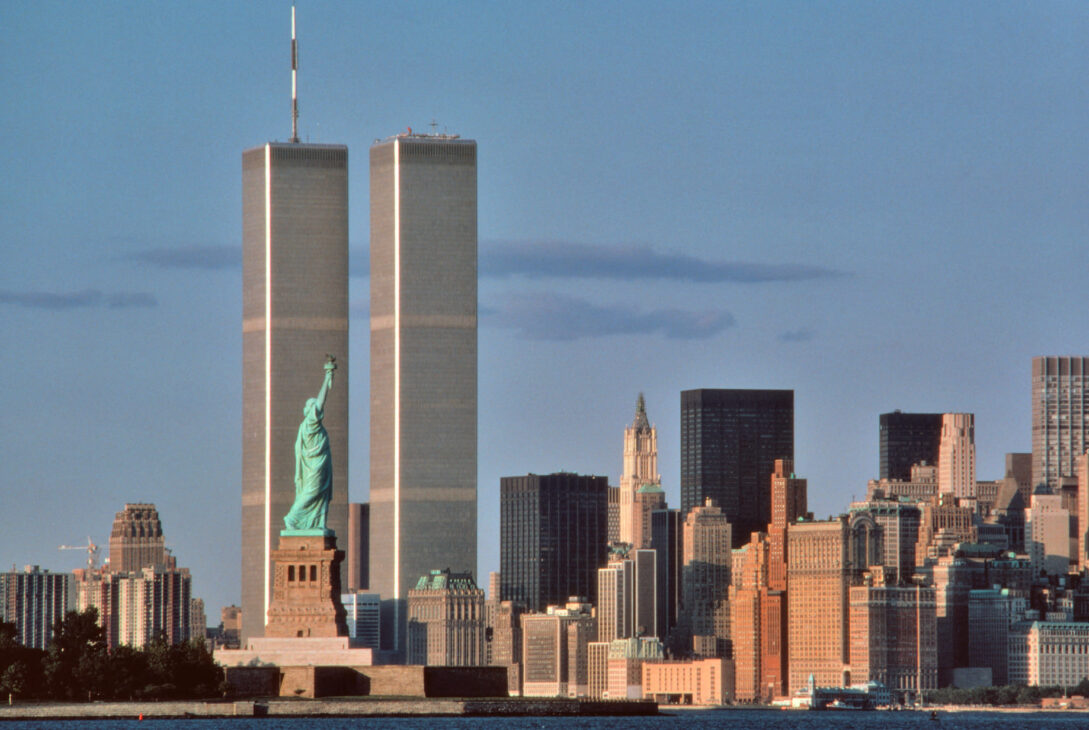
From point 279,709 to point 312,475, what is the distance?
2277cm

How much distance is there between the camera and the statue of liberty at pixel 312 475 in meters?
165

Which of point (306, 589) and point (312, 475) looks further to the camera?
point (312, 475)

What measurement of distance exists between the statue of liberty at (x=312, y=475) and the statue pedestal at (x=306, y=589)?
1.75 metres

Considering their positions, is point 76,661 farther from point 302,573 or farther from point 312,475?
point 312,475

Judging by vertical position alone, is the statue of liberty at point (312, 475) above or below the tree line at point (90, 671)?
above

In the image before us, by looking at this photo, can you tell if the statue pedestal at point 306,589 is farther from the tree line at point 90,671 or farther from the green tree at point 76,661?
the green tree at point 76,661

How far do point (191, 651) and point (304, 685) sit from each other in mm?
9216

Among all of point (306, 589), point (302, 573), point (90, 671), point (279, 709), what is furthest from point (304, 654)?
point (90, 671)

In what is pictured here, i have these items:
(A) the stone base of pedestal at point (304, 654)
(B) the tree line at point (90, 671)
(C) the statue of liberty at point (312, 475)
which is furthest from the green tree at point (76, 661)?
(C) the statue of liberty at point (312, 475)

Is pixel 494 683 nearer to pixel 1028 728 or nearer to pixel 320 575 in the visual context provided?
pixel 320 575

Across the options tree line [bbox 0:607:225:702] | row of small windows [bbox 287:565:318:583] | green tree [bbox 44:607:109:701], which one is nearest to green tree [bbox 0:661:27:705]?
tree line [bbox 0:607:225:702]

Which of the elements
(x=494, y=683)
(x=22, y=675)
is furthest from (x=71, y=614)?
(x=494, y=683)

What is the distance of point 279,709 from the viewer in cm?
14638

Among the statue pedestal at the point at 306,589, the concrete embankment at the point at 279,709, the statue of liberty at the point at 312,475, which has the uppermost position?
the statue of liberty at the point at 312,475
